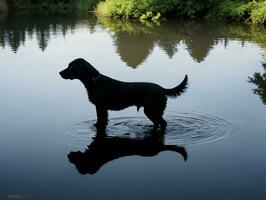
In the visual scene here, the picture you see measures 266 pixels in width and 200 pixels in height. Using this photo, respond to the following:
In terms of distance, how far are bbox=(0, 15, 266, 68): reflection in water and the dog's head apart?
6806mm

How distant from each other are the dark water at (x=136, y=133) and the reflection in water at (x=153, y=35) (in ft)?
1.94

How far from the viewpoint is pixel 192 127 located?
940 cm

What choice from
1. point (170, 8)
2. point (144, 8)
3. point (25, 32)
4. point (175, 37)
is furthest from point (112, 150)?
point (170, 8)

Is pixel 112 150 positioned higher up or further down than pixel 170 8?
further down

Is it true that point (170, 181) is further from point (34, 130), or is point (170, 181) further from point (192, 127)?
point (34, 130)

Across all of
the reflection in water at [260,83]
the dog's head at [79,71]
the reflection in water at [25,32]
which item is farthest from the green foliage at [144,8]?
the dog's head at [79,71]

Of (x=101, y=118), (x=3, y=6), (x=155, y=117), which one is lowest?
(x=101, y=118)

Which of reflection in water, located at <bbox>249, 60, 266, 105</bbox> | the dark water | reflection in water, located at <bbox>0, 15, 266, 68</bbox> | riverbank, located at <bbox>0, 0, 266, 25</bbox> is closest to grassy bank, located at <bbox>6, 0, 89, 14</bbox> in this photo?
riverbank, located at <bbox>0, 0, 266, 25</bbox>

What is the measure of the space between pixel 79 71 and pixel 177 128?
2116 mm

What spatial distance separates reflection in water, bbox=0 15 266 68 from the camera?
19.1m

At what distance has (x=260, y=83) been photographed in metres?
13.3

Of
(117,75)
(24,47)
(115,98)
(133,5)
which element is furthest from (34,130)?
(133,5)

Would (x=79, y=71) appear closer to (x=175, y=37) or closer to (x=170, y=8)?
(x=175, y=37)

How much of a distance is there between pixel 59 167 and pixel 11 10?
1580 inches
